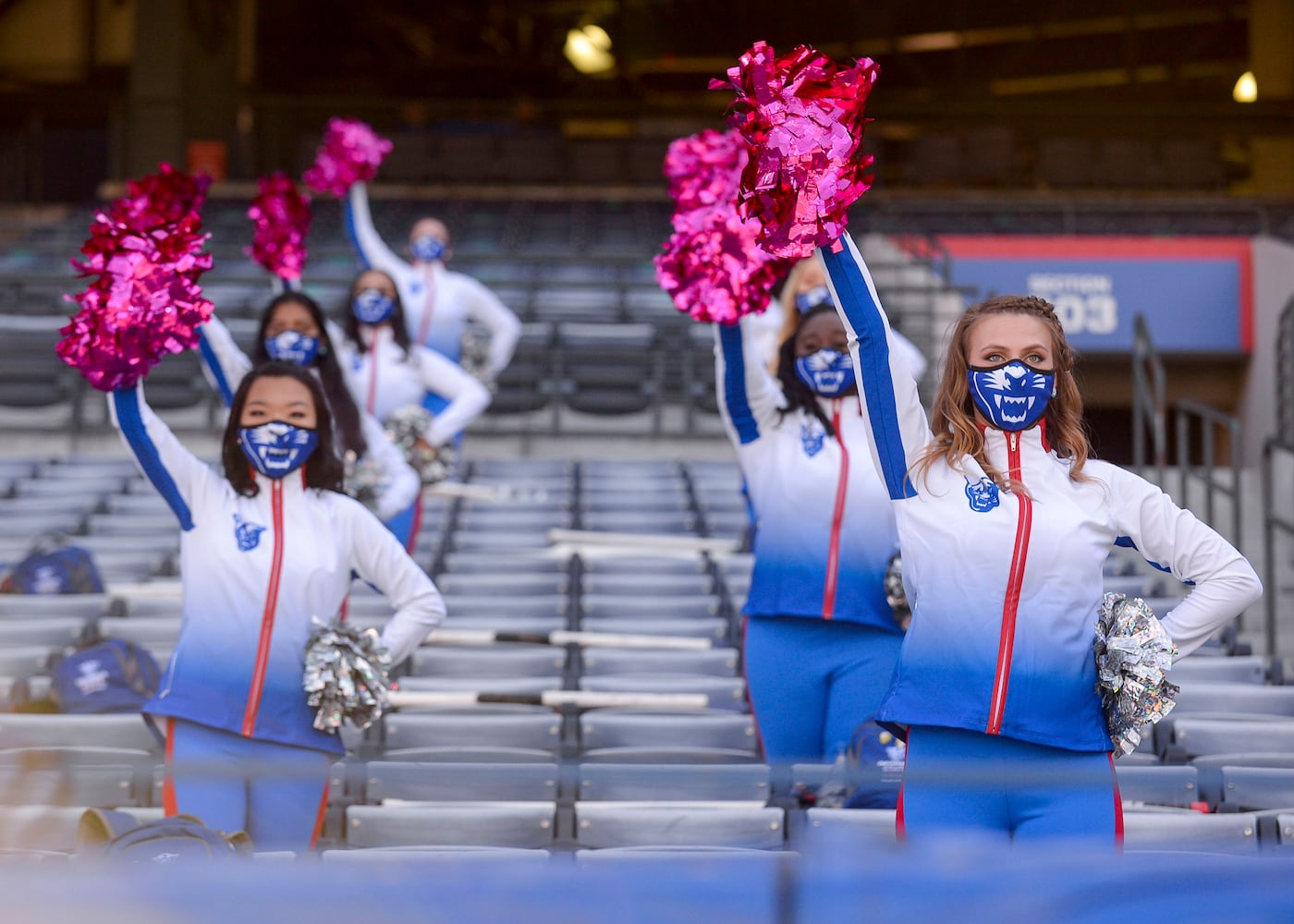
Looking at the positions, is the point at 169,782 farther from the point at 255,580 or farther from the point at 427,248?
the point at 427,248

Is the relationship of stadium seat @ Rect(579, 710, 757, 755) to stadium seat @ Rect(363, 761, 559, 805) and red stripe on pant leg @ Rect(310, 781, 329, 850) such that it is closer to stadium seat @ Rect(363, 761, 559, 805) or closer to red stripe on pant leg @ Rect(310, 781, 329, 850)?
stadium seat @ Rect(363, 761, 559, 805)

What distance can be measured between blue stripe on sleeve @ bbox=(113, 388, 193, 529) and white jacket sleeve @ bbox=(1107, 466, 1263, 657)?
2046 mm

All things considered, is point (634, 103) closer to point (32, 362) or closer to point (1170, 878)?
point (32, 362)

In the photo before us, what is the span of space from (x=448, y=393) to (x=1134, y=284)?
9.59m

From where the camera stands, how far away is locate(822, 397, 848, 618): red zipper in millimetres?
3658

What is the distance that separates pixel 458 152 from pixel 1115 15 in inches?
365

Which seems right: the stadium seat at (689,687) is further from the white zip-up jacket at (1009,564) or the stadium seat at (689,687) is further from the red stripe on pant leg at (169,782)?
the white zip-up jacket at (1009,564)

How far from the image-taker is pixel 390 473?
15.6ft

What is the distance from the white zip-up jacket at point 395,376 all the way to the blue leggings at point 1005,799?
3546 millimetres

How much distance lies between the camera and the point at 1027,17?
2181 cm

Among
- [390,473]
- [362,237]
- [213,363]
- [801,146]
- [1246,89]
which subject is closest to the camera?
[801,146]

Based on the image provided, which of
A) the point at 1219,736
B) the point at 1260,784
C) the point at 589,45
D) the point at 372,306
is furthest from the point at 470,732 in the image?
the point at 589,45

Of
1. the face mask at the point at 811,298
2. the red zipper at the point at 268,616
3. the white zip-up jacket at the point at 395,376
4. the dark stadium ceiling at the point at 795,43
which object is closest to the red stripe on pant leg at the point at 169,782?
the red zipper at the point at 268,616

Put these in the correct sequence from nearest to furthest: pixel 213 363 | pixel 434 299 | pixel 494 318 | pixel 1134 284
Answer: pixel 213 363
pixel 434 299
pixel 494 318
pixel 1134 284
